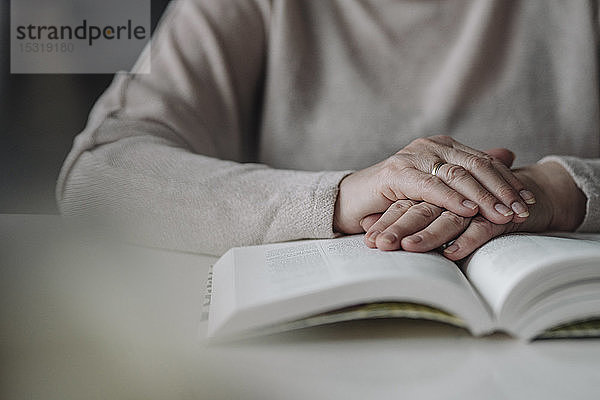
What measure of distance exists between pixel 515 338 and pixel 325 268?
18 centimetres

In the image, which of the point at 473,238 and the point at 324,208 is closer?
the point at 473,238

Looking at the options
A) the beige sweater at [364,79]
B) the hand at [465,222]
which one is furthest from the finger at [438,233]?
the beige sweater at [364,79]

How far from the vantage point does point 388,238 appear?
2.10 feet

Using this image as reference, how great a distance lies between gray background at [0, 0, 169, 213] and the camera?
1.41m

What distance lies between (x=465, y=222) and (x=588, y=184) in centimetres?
26

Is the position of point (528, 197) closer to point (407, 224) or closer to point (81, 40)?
point (407, 224)

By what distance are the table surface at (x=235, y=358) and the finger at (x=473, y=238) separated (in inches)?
4.6

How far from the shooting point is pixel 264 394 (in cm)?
45

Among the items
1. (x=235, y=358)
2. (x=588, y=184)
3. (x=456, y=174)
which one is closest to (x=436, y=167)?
(x=456, y=174)

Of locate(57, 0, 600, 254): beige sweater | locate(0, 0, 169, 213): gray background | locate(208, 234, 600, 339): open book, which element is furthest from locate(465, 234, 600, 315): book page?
locate(0, 0, 169, 213): gray background

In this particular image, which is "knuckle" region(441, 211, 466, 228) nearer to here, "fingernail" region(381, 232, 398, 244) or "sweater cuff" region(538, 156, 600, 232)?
"fingernail" region(381, 232, 398, 244)

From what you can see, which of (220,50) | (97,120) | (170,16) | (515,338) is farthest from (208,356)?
(170,16)

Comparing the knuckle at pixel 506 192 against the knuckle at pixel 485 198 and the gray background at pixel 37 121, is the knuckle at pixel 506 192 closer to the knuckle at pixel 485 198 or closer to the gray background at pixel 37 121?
the knuckle at pixel 485 198

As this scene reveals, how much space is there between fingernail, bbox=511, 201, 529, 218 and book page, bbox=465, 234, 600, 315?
39mm
